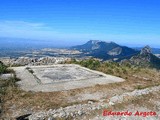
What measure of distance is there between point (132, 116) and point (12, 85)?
300 inches

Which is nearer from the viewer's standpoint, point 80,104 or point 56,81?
point 80,104

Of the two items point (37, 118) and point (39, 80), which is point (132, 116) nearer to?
point (37, 118)

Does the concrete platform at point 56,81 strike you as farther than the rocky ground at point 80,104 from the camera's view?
Yes

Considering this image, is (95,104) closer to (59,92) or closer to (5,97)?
(59,92)

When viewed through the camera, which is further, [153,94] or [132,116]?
[153,94]

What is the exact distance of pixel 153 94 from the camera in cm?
1262

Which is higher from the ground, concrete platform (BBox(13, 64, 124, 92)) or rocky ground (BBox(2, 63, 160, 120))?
concrete platform (BBox(13, 64, 124, 92))

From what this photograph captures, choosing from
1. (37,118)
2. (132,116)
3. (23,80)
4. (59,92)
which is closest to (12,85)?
(23,80)

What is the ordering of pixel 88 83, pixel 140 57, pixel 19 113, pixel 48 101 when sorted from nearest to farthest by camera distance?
pixel 19 113 → pixel 48 101 → pixel 88 83 → pixel 140 57

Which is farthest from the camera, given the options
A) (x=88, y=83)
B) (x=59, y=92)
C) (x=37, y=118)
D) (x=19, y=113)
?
(x=88, y=83)

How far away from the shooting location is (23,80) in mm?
15156

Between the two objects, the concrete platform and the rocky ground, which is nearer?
the rocky ground

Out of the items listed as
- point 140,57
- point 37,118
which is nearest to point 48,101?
point 37,118

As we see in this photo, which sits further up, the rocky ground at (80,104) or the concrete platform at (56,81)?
the concrete platform at (56,81)
